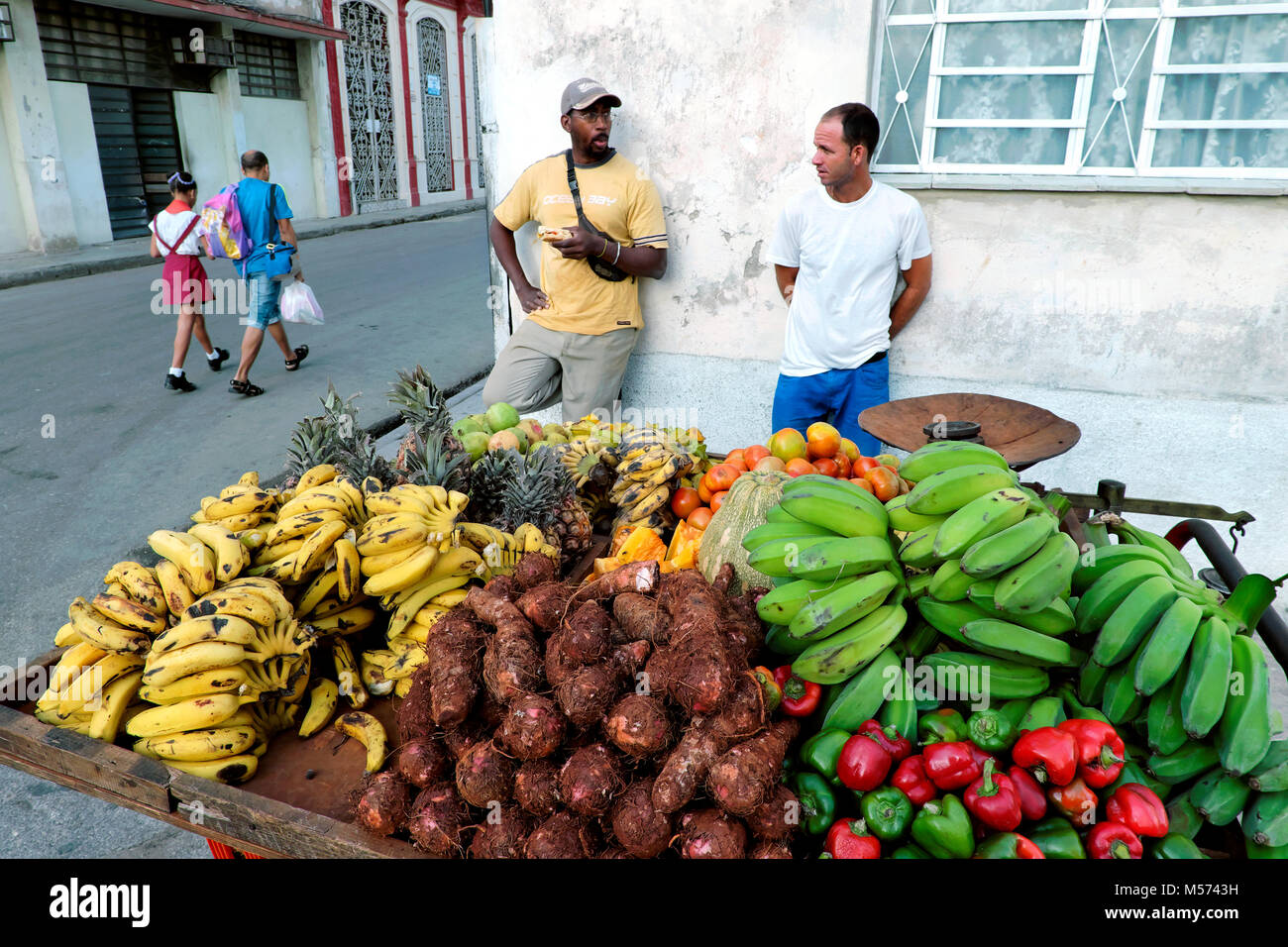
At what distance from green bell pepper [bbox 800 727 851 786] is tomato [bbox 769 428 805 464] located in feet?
4.09

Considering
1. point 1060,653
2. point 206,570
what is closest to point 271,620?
point 206,570

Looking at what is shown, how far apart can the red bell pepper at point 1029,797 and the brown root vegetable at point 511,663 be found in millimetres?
994

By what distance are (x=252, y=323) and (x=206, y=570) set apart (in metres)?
6.47

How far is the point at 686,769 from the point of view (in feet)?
5.25

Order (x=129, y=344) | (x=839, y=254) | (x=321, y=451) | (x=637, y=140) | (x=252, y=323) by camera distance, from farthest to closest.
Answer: (x=129, y=344) → (x=252, y=323) → (x=637, y=140) → (x=839, y=254) → (x=321, y=451)

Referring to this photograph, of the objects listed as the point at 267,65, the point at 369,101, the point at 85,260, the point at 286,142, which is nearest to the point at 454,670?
the point at 85,260

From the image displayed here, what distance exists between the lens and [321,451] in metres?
→ 2.88

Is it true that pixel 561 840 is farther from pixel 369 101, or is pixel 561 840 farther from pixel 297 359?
pixel 369 101

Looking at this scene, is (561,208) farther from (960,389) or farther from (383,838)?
(383,838)

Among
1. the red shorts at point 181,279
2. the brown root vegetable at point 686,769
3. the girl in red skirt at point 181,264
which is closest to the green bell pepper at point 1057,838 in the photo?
the brown root vegetable at point 686,769

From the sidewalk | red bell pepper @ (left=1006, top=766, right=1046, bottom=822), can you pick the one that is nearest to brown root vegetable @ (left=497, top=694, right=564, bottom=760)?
red bell pepper @ (left=1006, top=766, right=1046, bottom=822)

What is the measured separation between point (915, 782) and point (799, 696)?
31 centimetres

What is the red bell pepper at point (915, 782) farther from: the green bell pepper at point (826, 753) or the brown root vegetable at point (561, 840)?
the brown root vegetable at point (561, 840)

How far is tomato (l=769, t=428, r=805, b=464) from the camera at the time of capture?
9.52 ft
